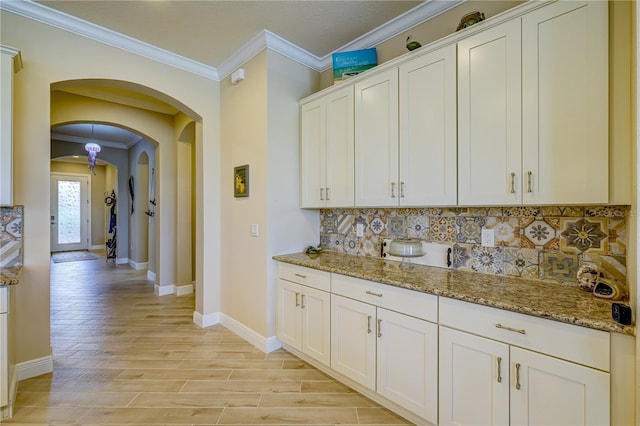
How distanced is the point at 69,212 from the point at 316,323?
34.6 feet

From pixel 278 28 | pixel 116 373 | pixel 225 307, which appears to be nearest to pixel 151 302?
pixel 225 307

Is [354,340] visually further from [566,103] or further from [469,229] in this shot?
[566,103]

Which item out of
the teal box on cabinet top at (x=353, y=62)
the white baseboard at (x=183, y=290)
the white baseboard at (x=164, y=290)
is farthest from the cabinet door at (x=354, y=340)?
the white baseboard at (x=164, y=290)

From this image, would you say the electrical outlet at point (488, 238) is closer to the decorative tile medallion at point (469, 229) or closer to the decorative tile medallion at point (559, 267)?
the decorative tile medallion at point (469, 229)

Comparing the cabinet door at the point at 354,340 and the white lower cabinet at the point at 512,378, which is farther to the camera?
the cabinet door at the point at 354,340

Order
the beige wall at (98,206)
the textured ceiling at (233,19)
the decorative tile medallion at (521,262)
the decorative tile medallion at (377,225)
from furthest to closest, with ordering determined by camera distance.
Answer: the beige wall at (98,206), the decorative tile medallion at (377,225), the textured ceiling at (233,19), the decorative tile medallion at (521,262)

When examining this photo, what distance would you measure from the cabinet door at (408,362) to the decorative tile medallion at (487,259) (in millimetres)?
651

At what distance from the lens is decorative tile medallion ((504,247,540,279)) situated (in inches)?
70.4

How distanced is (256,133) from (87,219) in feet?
32.2

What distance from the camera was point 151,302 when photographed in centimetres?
421

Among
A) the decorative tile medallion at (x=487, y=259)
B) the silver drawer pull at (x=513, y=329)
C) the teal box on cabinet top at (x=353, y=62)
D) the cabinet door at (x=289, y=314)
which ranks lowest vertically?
the cabinet door at (x=289, y=314)

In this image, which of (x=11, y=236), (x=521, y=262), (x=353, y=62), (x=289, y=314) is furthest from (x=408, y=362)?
(x=11, y=236)

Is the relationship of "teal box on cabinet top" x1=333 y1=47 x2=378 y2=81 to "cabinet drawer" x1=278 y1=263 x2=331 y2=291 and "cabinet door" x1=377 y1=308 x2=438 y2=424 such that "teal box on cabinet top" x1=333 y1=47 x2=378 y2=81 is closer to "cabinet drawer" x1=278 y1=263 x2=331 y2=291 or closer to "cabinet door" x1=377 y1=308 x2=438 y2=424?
"cabinet drawer" x1=278 y1=263 x2=331 y2=291

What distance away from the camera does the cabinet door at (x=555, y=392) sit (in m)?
1.17
